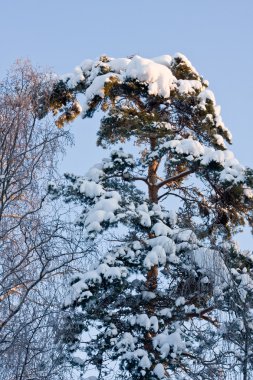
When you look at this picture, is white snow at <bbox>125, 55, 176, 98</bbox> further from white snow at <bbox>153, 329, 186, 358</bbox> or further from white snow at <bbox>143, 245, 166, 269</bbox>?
white snow at <bbox>153, 329, 186, 358</bbox>

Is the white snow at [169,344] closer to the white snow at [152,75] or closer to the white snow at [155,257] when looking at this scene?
the white snow at [155,257]

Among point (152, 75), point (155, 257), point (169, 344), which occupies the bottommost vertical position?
point (169, 344)

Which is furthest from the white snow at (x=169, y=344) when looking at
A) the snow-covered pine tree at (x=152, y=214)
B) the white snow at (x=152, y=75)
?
the white snow at (x=152, y=75)

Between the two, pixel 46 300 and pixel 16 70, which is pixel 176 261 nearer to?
pixel 46 300

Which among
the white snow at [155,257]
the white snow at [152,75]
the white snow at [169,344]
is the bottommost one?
the white snow at [169,344]

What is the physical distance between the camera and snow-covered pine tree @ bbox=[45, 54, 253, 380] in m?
12.0

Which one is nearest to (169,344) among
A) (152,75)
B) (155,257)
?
(155,257)

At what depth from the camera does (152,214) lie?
44.0ft

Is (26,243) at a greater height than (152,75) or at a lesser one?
lesser

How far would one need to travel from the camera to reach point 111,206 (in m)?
13.0

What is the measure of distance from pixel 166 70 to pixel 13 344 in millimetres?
8648

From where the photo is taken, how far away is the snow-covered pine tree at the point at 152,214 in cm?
1197

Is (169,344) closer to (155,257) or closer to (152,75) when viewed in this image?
(155,257)

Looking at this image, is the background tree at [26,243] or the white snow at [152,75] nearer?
the background tree at [26,243]
